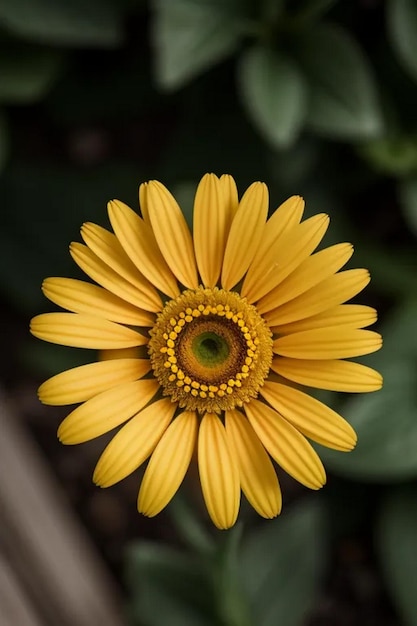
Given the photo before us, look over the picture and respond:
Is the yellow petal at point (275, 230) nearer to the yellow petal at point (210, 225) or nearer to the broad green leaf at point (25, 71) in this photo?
the yellow petal at point (210, 225)

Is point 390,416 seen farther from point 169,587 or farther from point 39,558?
point 39,558

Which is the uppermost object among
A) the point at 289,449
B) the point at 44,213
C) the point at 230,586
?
the point at 44,213

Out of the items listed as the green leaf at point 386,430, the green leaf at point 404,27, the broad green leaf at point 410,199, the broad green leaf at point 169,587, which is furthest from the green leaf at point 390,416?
the green leaf at point 404,27

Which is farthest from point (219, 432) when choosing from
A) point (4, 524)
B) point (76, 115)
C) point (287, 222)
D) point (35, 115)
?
point (35, 115)

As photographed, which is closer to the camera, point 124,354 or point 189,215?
point 124,354

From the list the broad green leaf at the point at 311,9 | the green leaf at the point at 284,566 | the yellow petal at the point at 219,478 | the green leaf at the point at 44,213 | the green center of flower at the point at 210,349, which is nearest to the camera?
the yellow petal at the point at 219,478

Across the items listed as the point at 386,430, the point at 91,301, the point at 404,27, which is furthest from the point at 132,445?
the point at 404,27

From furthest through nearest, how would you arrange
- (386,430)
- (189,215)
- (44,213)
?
(44,213) → (386,430) → (189,215)
